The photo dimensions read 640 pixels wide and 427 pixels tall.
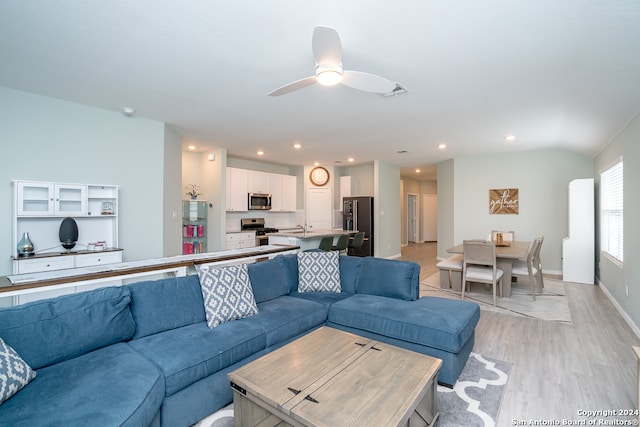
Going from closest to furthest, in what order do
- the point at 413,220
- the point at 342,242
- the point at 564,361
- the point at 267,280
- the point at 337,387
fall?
the point at 337,387 → the point at 564,361 → the point at 267,280 → the point at 342,242 → the point at 413,220

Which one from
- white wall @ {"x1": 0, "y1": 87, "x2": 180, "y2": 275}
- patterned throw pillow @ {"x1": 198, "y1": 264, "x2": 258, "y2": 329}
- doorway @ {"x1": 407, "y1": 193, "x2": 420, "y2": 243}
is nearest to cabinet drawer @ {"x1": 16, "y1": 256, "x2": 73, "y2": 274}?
white wall @ {"x1": 0, "y1": 87, "x2": 180, "y2": 275}

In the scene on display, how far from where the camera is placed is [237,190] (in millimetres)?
6852

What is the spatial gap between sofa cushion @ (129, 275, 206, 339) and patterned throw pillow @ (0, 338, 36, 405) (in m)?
0.61

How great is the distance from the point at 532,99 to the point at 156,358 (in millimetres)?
4184

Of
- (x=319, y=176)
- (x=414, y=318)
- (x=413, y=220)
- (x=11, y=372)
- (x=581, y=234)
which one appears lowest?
(x=414, y=318)

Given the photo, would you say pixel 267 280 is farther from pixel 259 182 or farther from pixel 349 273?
pixel 259 182

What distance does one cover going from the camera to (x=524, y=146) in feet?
19.3

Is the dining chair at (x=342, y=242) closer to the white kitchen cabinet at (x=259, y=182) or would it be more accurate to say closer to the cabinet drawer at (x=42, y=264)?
the white kitchen cabinet at (x=259, y=182)

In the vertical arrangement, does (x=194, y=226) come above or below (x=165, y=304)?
above

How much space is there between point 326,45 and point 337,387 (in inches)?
75.8

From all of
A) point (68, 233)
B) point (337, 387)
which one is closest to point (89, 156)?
point (68, 233)

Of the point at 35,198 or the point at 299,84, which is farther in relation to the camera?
the point at 35,198

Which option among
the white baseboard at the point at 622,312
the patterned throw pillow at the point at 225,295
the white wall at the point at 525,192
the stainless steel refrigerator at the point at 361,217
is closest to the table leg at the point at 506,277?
the white baseboard at the point at 622,312

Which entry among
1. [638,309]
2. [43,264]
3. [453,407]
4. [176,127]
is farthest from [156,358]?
[638,309]
